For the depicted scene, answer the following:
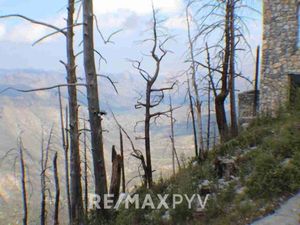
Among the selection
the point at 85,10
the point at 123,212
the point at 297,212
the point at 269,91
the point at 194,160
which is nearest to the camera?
the point at 297,212

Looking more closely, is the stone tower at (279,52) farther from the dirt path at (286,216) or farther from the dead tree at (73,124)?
the dirt path at (286,216)

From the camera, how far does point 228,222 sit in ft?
24.8

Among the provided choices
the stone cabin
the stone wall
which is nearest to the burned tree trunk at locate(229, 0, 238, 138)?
the stone cabin

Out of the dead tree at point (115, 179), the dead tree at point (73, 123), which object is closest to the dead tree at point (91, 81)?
the dead tree at point (115, 179)

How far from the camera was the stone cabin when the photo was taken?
615 inches

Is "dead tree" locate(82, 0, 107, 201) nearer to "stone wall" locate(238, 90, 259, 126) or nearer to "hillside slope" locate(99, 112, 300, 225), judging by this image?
"hillside slope" locate(99, 112, 300, 225)

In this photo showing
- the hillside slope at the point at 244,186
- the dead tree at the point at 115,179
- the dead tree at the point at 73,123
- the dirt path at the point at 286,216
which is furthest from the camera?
the dead tree at the point at 73,123

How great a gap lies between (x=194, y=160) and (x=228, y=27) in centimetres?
570

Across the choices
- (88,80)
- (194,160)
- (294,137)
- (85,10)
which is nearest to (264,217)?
(294,137)

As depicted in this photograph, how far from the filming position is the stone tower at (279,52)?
15641mm

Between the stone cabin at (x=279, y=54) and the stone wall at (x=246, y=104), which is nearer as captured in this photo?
the stone cabin at (x=279, y=54)

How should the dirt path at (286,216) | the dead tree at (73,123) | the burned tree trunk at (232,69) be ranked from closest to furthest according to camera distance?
the dirt path at (286,216) → the dead tree at (73,123) → the burned tree trunk at (232,69)

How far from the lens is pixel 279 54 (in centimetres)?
1620

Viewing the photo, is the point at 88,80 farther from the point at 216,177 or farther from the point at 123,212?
the point at 216,177
